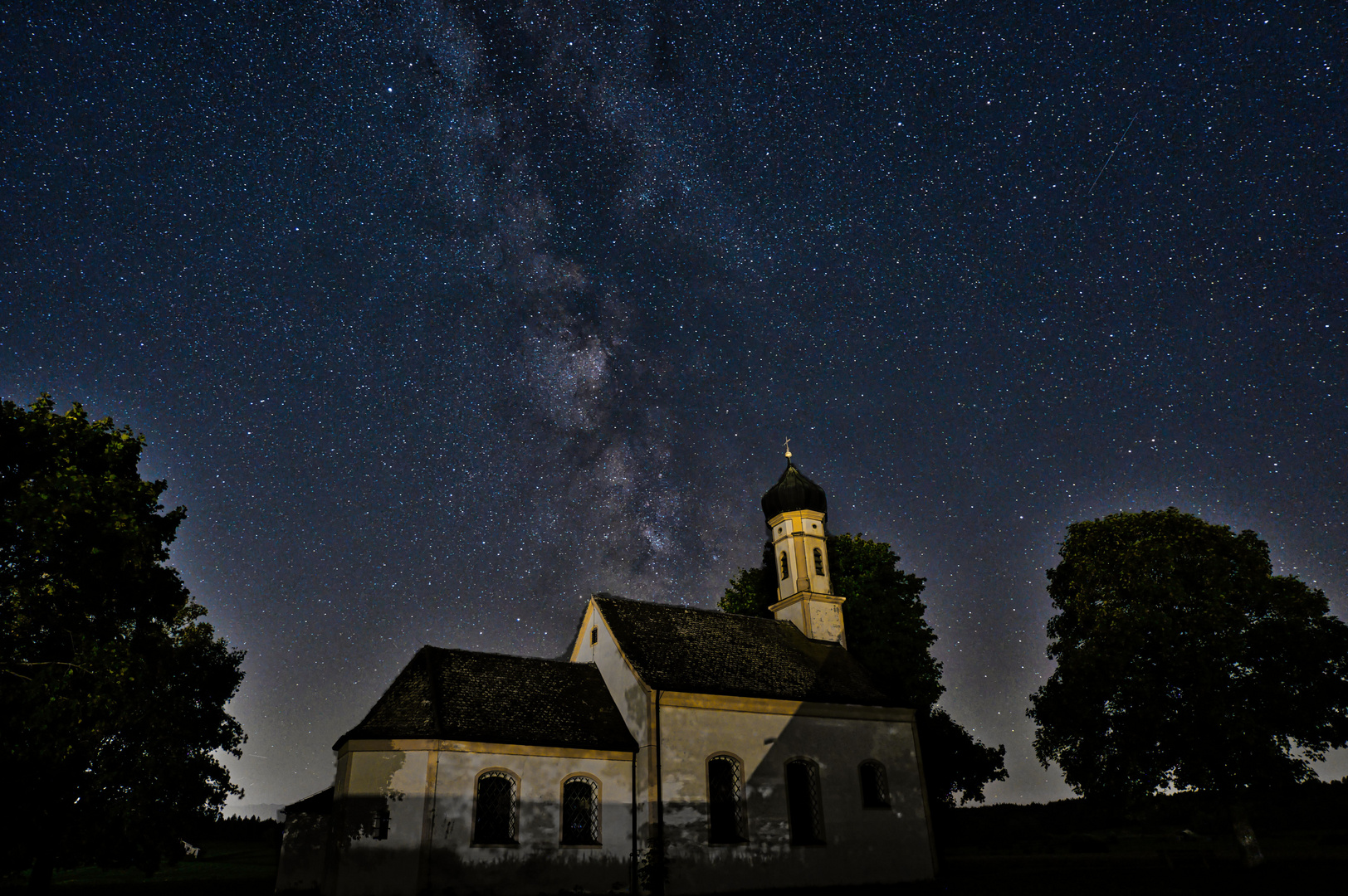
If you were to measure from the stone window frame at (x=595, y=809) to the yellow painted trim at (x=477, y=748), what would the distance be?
58 cm

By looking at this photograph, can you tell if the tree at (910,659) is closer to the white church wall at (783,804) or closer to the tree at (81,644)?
the white church wall at (783,804)

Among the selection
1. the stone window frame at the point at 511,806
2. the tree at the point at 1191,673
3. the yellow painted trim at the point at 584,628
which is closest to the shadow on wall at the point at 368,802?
the stone window frame at the point at 511,806

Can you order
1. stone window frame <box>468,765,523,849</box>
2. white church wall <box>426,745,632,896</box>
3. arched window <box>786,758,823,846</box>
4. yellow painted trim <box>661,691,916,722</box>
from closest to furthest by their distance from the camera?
1. white church wall <box>426,745,632,896</box>
2. stone window frame <box>468,765,523,849</box>
3. yellow painted trim <box>661,691,916,722</box>
4. arched window <box>786,758,823,846</box>

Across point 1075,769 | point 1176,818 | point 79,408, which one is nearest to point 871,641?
point 1075,769

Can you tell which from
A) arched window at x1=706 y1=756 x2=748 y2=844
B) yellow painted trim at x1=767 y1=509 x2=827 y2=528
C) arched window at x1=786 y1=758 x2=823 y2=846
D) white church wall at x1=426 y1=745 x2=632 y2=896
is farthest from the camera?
yellow painted trim at x1=767 y1=509 x2=827 y2=528

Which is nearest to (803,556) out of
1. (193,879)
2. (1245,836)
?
(1245,836)

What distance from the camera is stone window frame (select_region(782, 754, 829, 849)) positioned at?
950 inches

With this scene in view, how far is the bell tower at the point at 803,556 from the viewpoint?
32281 millimetres

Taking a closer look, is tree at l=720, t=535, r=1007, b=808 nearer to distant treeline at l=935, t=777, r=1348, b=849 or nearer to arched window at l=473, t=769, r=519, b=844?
distant treeline at l=935, t=777, r=1348, b=849

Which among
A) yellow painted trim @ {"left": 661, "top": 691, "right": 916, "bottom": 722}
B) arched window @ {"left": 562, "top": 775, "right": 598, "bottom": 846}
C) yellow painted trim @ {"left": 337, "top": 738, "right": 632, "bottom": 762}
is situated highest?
yellow painted trim @ {"left": 661, "top": 691, "right": 916, "bottom": 722}

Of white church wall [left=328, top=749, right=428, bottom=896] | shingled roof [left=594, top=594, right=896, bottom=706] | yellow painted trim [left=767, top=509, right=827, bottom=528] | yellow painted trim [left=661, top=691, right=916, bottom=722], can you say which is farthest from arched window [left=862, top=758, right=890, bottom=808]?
white church wall [left=328, top=749, right=428, bottom=896]

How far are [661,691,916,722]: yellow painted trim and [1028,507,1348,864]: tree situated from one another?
613cm

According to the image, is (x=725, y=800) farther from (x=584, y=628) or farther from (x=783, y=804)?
(x=584, y=628)

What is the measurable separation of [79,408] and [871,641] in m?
31.9
